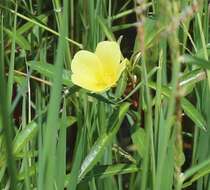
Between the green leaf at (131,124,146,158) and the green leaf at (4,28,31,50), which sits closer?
the green leaf at (131,124,146,158)

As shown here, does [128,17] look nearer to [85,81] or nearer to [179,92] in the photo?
[85,81]

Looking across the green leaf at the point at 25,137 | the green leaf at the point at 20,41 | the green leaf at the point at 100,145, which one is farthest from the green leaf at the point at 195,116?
the green leaf at the point at 20,41

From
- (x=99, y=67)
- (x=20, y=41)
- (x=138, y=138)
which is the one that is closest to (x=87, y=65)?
(x=99, y=67)

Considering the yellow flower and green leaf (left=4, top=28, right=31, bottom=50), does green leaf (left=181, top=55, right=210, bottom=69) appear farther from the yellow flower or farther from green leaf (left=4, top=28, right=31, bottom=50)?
green leaf (left=4, top=28, right=31, bottom=50)

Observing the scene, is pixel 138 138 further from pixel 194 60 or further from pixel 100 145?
pixel 194 60

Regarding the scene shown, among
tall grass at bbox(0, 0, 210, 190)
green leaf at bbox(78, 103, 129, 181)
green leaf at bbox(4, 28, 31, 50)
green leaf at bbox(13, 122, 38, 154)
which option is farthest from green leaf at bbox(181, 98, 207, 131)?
green leaf at bbox(4, 28, 31, 50)

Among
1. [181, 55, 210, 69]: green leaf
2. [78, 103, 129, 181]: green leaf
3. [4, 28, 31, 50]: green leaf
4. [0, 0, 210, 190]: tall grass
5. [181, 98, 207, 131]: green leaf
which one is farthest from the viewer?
Result: [4, 28, 31, 50]: green leaf

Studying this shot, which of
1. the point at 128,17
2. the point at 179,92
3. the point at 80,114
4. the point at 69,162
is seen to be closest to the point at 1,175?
the point at 80,114

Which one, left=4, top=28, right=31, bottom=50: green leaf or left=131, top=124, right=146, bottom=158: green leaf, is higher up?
left=4, top=28, right=31, bottom=50: green leaf
